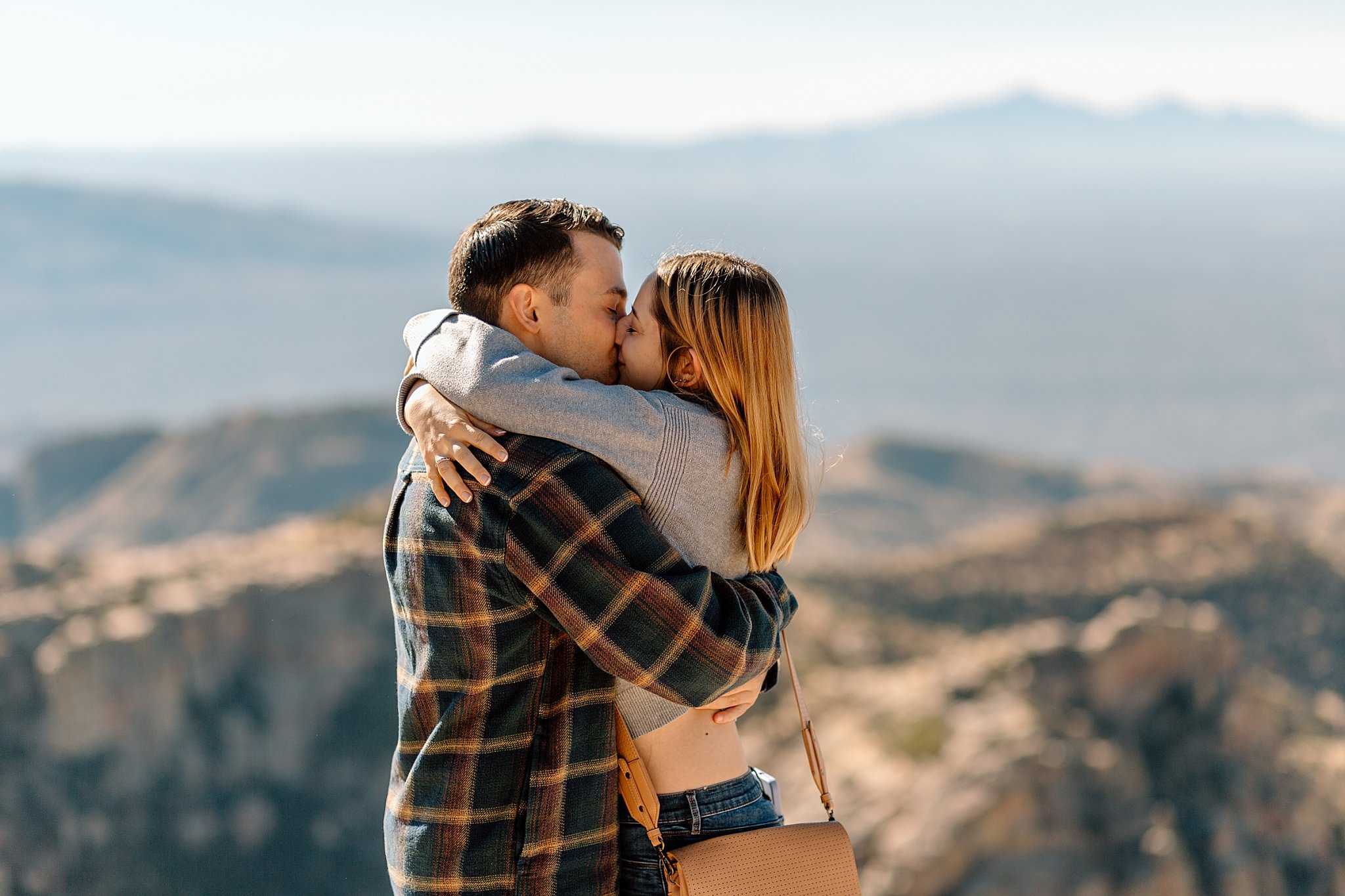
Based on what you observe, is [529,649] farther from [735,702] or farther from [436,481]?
[735,702]

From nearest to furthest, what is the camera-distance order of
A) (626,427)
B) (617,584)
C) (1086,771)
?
(617,584) → (626,427) → (1086,771)

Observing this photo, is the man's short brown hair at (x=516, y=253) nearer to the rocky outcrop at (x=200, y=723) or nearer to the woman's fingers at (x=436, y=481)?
the woman's fingers at (x=436, y=481)

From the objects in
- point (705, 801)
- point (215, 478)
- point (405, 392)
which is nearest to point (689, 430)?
point (405, 392)

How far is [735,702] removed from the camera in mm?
2859

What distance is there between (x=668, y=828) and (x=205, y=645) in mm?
18439

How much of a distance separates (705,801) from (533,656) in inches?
21.7

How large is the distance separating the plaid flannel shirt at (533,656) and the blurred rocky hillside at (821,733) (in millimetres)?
11164

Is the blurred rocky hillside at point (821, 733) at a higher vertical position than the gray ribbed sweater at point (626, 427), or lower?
lower

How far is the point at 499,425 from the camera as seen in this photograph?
259 centimetres

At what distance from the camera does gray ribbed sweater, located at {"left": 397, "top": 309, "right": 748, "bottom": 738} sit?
258 centimetres

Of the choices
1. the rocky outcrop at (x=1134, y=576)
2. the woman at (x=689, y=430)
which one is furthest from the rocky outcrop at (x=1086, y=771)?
the rocky outcrop at (x=1134, y=576)

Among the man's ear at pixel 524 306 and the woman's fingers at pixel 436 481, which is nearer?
the woman's fingers at pixel 436 481

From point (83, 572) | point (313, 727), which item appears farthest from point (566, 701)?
point (83, 572)

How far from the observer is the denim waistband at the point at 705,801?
281cm
